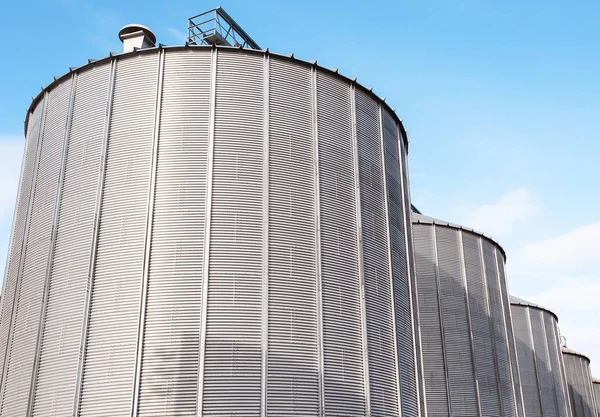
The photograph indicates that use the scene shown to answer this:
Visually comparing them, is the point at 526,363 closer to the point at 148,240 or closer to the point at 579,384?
the point at 579,384

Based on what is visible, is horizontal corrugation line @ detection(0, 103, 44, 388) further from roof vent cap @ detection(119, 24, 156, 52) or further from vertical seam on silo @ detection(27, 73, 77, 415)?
roof vent cap @ detection(119, 24, 156, 52)

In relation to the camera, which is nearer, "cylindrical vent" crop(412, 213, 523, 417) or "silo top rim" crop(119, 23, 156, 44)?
"silo top rim" crop(119, 23, 156, 44)

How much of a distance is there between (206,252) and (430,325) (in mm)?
22163

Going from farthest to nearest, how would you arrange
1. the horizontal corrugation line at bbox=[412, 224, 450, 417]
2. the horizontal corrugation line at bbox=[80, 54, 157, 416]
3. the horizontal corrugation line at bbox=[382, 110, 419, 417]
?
the horizontal corrugation line at bbox=[412, 224, 450, 417]
the horizontal corrugation line at bbox=[382, 110, 419, 417]
the horizontal corrugation line at bbox=[80, 54, 157, 416]

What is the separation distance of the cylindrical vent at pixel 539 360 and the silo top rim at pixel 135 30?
130 ft

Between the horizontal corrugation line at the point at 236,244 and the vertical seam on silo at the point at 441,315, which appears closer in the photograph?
the horizontal corrugation line at the point at 236,244

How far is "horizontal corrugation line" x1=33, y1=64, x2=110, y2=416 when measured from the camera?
22641 mm

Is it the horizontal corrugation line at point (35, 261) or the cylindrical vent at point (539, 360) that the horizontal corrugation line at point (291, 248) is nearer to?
the horizontal corrugation line at point (35, 261)

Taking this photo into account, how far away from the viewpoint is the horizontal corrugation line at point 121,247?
21.8 metres

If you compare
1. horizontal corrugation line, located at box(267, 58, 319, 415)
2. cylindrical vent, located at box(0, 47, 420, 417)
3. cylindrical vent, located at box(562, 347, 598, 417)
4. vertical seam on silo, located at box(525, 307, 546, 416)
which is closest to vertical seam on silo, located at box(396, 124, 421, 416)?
cylindrical vent, located at box(0, 47, 420, 417)

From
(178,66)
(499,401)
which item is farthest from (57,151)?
(499,401)

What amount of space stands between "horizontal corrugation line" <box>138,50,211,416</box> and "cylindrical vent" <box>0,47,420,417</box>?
6 centimetres

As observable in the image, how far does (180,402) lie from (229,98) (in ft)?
38.1

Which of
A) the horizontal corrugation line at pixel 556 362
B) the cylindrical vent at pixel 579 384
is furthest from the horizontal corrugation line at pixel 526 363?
the cylindrical vent at pixel 579 384
